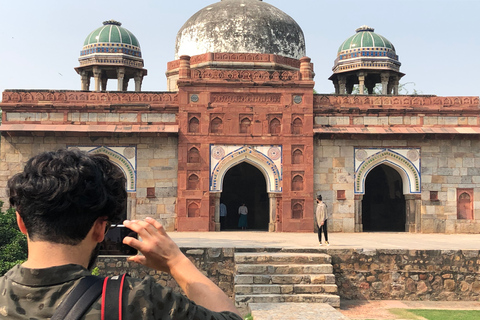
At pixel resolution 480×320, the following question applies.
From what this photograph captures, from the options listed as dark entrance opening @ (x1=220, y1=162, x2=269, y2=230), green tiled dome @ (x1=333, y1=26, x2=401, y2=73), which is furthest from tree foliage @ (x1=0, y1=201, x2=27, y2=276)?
green tiled dome @ (x1=333, y1=26, x2=401, y2=73)

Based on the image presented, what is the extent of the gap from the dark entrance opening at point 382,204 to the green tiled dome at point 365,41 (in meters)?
4.26

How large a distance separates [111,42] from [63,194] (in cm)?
1773

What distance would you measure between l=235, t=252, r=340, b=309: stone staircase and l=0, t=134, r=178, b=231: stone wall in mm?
5863

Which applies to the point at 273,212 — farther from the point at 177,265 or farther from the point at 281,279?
the point at 177,265

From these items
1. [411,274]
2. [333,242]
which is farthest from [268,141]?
[411,274]

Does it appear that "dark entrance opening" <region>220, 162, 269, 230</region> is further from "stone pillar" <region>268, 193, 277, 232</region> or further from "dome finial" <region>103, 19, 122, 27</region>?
"dome finial" <region>103, 19, 122, 27</region>

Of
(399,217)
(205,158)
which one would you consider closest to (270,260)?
(205,158)

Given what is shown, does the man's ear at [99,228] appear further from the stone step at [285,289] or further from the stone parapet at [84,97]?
the stone parapet at [84,97]

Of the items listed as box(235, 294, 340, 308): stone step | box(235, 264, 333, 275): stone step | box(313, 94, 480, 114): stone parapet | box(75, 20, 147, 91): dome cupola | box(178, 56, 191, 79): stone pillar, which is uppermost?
box(75, 20, 147, 91): dome cupola

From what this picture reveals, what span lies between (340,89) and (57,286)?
63.1ft

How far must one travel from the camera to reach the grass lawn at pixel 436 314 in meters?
8.40

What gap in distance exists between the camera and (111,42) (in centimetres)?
1841

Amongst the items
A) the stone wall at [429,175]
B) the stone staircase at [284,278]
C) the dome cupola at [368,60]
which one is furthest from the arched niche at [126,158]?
the dome cupola at [368,60]

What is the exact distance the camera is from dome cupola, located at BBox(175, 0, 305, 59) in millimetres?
18156
